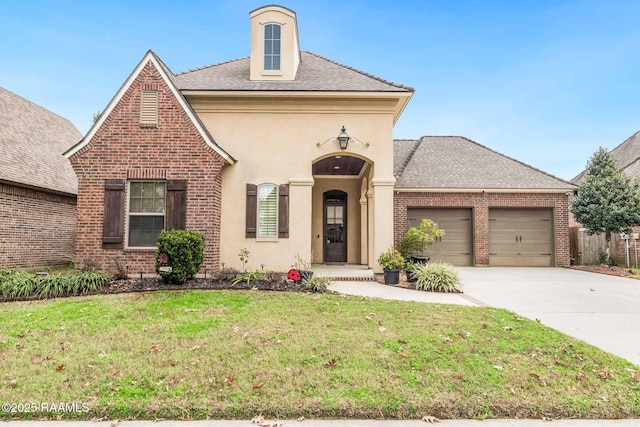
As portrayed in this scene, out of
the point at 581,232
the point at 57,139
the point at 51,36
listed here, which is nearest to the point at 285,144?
the point at 57,139

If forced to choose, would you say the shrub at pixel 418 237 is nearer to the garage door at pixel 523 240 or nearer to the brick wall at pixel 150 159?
the garage door at pixel 523 240

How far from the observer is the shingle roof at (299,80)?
9.80 meters

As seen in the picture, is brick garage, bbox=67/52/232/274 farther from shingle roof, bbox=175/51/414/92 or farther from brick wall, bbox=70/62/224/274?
shingle roof, bbox=175/51/414/92

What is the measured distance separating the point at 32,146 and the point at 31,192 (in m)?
2.78

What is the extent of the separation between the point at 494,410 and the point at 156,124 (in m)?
9.39

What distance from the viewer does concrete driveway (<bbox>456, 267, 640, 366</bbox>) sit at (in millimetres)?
4824

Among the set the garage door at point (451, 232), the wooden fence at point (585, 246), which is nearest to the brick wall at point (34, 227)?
the garage door at point (451, 232)

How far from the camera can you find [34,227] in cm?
1090

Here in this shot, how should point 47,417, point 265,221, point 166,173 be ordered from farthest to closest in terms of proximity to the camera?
1. point 265,221
2. point 166,173
3. point 47,417

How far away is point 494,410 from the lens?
2.81 metres

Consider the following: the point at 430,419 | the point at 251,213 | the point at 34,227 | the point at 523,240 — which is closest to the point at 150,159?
the point at 251,213

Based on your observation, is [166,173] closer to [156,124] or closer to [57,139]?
[156,124]

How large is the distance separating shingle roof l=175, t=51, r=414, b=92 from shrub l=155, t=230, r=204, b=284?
15.6 ft

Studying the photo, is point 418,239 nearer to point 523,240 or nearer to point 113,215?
point 523,240
